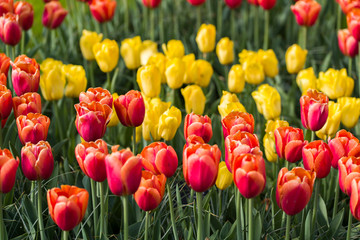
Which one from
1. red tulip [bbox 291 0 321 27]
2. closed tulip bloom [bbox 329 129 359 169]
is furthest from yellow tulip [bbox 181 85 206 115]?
red tulip [bbox 291 0 321 27]

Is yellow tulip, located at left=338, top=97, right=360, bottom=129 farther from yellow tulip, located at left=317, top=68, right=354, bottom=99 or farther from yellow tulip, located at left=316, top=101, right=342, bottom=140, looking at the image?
yellow tulip, located at left=317, top=68, right=354, bottom=99

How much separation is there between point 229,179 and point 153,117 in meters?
0.42

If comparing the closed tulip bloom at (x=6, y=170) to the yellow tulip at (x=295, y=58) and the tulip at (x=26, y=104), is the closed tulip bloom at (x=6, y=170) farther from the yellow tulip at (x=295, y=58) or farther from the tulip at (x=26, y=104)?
the yellow tulip at (x=295, y=58)

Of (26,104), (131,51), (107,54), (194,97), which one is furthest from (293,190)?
(131,51)

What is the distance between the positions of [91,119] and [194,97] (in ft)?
2.85

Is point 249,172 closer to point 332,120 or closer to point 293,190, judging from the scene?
point 293,190

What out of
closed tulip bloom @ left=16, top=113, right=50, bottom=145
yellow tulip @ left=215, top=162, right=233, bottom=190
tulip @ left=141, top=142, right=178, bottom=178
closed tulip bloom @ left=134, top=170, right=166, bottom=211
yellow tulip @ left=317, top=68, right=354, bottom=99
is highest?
closed tulip bloom @ left=16, top=113, right=50, bottom=145

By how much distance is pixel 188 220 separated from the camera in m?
2.20

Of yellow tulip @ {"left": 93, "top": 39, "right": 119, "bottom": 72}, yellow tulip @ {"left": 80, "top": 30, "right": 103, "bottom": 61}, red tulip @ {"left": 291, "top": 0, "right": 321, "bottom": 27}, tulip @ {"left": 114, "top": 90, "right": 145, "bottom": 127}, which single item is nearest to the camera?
tulip @ {"left": 114, "top": 90, "right": 145, "bottom": 127}

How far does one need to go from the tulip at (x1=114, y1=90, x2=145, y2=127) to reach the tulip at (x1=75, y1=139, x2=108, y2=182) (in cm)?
33

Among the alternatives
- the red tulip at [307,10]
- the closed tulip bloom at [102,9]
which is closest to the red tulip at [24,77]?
the closed tulip bloom at [102,9]

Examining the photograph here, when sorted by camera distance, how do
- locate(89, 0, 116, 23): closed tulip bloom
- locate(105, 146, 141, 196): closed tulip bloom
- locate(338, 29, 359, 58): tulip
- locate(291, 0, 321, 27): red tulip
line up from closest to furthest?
locate(105, 146, 141, 196): closed tulip bloom → locate(338, 29, 359, 58): tulip → locate(291, 0, 321, 27): red tulip → locate(89, 0, 116, 23): closed tulip bloom

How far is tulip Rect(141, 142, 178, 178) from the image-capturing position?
1749mm

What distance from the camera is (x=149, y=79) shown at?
2623 millimetres
